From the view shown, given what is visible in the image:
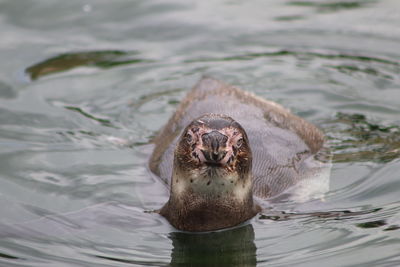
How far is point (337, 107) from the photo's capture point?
31.5 ft

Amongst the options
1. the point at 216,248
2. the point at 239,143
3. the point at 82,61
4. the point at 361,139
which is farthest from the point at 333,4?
the point at 216,248

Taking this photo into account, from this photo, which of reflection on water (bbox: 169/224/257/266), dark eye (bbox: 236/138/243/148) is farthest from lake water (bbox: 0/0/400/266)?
dark eye (bbox: 236/138/243/148)

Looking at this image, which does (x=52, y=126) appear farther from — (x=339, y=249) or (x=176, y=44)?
(x=339, y=249)

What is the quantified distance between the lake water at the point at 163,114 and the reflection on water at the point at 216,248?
0.5 inches

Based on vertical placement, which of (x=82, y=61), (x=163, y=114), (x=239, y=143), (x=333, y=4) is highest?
(x=333, y=4)

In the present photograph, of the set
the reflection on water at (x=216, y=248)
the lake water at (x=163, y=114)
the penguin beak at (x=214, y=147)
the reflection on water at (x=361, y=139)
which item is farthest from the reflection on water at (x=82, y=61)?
the penguin beak at (x=214, y=147)

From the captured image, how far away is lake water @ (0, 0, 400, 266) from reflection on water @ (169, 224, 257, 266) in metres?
0.01

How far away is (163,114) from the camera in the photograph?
973 cm

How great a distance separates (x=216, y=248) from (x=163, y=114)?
342 cm

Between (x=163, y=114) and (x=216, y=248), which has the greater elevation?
(x=163, y=114)

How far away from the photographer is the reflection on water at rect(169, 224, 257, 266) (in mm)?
6379

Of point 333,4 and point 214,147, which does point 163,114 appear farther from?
point 333,4

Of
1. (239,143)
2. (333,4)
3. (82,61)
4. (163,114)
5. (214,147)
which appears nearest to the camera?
(214,147)

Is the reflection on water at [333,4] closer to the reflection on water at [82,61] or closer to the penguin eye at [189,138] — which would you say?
the reflection on water at [82,61]
